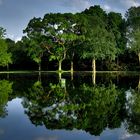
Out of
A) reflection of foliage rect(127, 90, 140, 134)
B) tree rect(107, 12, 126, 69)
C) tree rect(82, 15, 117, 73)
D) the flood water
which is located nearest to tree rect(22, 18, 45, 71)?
tree rect(82, 15, 117, 73)

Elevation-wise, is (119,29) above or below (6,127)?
above

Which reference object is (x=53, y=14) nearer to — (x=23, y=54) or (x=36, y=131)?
(x=23, y=54)

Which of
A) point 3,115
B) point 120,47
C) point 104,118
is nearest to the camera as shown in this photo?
point 104,118

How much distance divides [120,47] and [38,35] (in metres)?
20.2

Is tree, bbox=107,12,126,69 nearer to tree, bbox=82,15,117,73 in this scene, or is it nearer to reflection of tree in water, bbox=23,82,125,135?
tree, bbox=82,15,117,73

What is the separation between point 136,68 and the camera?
97875 millimetres

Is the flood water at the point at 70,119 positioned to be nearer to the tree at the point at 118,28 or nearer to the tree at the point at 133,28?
the tree at the point at 133,28

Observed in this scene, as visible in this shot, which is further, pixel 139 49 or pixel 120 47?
pixel 120 47

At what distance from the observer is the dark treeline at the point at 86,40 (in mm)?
93438

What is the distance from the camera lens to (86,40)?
93.7 m

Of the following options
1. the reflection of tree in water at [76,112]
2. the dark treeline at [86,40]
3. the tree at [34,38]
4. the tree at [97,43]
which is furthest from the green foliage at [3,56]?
the reflection of tree in water at [76,112]

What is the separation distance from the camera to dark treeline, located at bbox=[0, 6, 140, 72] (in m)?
93.4

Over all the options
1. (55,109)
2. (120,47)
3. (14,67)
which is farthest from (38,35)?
(55,109)

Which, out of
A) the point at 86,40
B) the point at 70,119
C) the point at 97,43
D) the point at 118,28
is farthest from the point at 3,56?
the point at 70,119
